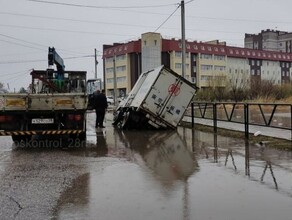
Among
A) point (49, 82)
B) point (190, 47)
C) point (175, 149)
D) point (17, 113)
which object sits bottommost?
point (175, 149)

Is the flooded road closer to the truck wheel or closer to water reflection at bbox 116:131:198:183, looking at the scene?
water reflection at bbox 116:131:198:183

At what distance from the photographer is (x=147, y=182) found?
7.11m

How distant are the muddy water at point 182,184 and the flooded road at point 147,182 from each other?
13mm

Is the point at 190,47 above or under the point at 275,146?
above

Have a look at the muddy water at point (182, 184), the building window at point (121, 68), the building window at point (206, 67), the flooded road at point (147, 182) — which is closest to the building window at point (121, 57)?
the building window at point (121, 68)

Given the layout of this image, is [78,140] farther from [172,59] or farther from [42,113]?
[172,59]

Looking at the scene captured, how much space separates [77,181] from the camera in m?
7.31

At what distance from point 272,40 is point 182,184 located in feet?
469

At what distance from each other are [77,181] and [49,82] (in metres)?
7.96

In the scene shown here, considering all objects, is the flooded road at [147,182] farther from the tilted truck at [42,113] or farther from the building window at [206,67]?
the building window at [206,67]

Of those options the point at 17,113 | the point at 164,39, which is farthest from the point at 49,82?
the point at 164,39

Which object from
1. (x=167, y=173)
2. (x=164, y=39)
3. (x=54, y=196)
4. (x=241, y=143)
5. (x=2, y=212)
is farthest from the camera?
(x=164, y=39)

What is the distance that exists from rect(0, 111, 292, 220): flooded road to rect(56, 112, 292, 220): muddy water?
0.01 meters

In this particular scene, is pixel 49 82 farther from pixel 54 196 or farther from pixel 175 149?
pixel 54 196
